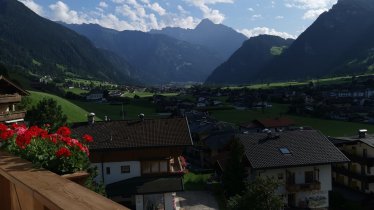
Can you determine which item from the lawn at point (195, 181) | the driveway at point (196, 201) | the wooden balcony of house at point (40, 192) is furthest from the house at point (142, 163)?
the wooden balcony of house at point (40, 192)

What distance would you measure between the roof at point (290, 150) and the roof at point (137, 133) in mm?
8006

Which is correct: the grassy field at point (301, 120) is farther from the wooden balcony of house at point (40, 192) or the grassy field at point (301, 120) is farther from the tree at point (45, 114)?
the wooden balcony of house at point (40, 192)

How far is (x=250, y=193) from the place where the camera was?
27312 mm

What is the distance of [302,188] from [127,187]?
15797mm

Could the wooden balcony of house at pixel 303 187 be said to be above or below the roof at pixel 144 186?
below

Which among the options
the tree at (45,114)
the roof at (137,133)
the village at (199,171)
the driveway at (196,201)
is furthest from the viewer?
the tree at (45,114)

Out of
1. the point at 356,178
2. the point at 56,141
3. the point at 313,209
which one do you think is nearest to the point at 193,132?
the point at 356,178

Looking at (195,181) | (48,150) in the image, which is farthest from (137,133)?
(48,150)

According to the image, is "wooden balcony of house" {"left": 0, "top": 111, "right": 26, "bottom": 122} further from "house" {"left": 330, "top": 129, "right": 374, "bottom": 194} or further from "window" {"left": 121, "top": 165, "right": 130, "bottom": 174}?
"house" {"left": 330, "top": 129, "right": 374, "bottom": 194}

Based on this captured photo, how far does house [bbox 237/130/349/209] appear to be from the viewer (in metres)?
38.3

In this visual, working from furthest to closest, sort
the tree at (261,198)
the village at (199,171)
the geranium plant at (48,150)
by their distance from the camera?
the village at (199,171)
the tree at (261,198)
the geranium plant at (48,150)

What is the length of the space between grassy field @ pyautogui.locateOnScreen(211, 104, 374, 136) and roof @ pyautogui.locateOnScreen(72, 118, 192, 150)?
59.2 metres

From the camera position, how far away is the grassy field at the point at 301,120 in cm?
→ 9103

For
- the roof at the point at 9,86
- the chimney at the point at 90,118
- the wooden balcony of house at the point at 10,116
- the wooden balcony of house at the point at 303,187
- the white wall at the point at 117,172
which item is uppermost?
the roof at the point at 9,86
